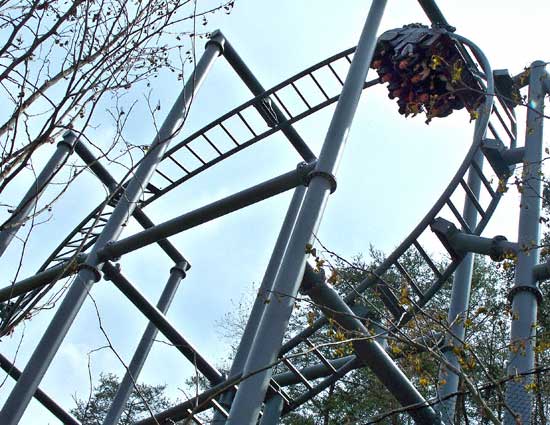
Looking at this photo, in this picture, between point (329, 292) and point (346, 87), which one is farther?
point (346, 87)

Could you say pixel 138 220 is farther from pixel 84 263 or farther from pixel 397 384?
pixel 397 384

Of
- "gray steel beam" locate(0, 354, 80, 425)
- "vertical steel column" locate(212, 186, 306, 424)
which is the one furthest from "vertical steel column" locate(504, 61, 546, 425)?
"gray steel beam" locate(0, 354, 80, 425)

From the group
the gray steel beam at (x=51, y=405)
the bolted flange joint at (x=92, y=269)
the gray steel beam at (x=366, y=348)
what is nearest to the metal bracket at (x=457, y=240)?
the gray steel beam at (x=366, y=348)

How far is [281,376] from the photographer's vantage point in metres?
6.04

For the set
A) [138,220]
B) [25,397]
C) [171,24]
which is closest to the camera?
[171,24]

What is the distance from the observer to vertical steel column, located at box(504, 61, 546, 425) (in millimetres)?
4016

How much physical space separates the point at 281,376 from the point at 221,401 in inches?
19.7

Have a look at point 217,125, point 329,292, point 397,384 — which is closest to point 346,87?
point 329,292

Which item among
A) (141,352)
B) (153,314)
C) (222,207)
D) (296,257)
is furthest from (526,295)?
(141,352)

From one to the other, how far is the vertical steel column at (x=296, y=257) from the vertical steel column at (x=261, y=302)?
4.57ft

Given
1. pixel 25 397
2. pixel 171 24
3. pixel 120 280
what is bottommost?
pixel 25 397

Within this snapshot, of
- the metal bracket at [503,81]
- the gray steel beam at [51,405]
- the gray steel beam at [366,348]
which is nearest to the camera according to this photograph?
the gray steel beam at [366,348]

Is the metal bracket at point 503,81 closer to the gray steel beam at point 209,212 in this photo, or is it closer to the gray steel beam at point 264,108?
Answer: the gray steel beam at point 264,108

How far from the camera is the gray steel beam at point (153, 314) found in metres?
5.54
